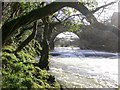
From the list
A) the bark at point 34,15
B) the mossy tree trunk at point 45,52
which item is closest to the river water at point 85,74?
the mossy tree trunk at point 45,52

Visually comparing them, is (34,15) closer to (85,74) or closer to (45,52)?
(45,52)

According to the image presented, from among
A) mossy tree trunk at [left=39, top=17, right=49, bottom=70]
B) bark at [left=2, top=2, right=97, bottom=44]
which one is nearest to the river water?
mossy tree trunk at [left=39, top=17, right=49, bottom=70]

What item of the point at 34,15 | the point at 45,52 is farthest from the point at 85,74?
the point at 34,15

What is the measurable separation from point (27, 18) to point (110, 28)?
2552mm

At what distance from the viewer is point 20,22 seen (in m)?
8.68

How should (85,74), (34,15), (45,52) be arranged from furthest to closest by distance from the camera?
(85,74), (45,52), (34,15)

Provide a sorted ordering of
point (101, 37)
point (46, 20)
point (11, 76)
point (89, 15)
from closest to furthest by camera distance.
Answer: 1. point (89, 15)
2. point (11, 76)
3. point (46, 20)
4. point (101, 37)

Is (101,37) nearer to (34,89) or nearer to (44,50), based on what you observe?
(44,50)

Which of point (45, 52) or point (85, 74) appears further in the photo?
point (85, 74)

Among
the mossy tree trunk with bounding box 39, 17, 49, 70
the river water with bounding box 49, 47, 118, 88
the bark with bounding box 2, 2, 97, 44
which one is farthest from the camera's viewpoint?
the mossy tree trunk with bounding box 39, 17, 49, 70

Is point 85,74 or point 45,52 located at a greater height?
point 45,52

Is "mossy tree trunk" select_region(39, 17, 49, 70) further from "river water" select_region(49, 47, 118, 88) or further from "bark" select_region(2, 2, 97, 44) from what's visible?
"bark" select_region(2, 2, 97, 44)

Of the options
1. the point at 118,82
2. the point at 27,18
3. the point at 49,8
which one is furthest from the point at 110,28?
the point at 118,82

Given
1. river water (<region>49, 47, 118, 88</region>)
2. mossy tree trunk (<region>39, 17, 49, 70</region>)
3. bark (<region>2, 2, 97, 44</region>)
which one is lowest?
river water (<region>49, 47, 118, 88</region>)
